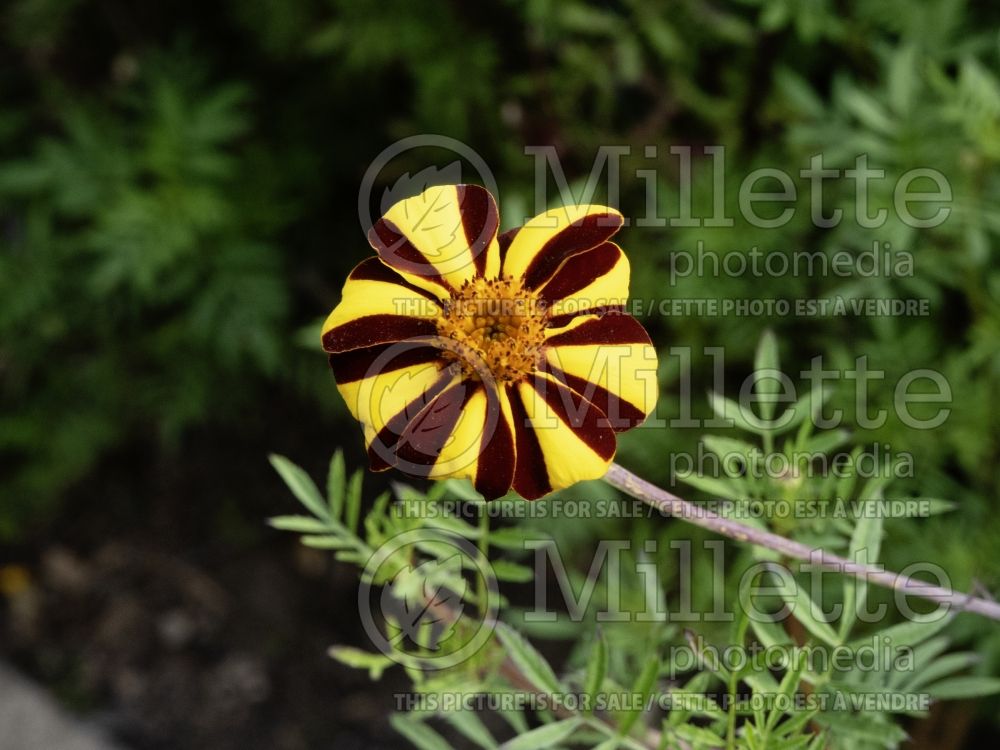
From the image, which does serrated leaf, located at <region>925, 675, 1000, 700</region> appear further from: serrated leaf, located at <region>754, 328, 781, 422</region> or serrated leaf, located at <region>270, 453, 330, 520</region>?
serrated leaf, located at <region>270, 453, 330, 520</region>

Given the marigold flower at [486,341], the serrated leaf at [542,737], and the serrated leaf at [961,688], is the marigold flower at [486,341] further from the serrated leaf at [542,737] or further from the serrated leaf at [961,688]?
the serrated leaf at [961,688]

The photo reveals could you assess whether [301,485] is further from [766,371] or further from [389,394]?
[766,371]

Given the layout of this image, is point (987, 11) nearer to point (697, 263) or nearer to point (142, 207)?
point (697, 263)

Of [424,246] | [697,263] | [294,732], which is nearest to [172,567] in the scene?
[294,732]

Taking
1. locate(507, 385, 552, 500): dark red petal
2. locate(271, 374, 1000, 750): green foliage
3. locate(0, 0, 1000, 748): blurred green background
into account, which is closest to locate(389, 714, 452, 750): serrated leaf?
locate(271, 374, 1000, 750): green foliage

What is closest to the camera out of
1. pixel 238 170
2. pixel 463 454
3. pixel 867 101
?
pixel 463 454
